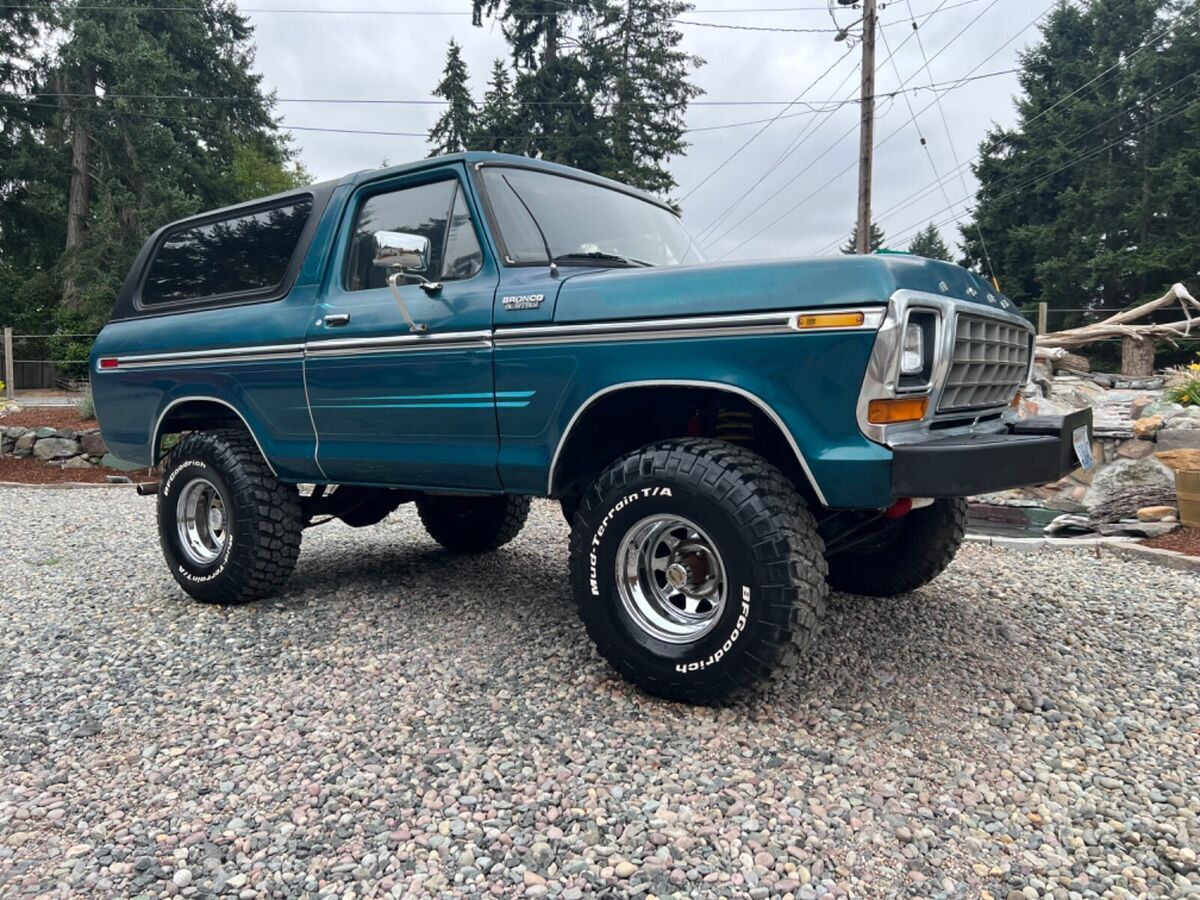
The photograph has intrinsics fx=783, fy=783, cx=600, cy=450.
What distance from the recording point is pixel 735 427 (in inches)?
127

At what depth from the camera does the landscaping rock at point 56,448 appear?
10.9 metres

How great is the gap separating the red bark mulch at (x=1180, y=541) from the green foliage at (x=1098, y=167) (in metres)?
27.3

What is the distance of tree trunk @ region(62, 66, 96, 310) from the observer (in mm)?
25812

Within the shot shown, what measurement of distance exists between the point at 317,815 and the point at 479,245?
2276 mm

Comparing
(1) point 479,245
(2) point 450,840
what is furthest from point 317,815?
(1) point 479,245

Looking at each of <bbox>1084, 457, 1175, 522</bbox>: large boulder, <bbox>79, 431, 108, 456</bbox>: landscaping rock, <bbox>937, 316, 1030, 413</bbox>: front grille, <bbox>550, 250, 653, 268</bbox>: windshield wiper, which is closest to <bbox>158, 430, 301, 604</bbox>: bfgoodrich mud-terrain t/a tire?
<bbox>550, 250, 653, 268</bbox>: windshield wiper

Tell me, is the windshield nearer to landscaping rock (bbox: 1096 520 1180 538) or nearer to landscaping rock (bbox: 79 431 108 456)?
landscaping rock (bbox: 1096 520 1180 538)

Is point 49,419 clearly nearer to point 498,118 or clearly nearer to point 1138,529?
point 1138,529

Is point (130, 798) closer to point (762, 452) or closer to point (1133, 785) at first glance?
point (762, 452)

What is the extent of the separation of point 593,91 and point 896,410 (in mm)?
28160

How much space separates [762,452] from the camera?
10.6ft

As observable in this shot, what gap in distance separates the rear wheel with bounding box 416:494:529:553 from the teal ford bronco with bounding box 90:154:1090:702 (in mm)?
675

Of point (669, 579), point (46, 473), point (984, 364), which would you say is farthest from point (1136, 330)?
point (46, 473)

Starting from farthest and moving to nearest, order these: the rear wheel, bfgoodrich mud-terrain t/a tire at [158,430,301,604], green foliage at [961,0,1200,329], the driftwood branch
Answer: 1. green foliage at [961,0,1200,329]
2. the driftwood branch
3. the rear wheel
4. bfgoodrich mud-terrain t/a tire at [158,430,301,604]
